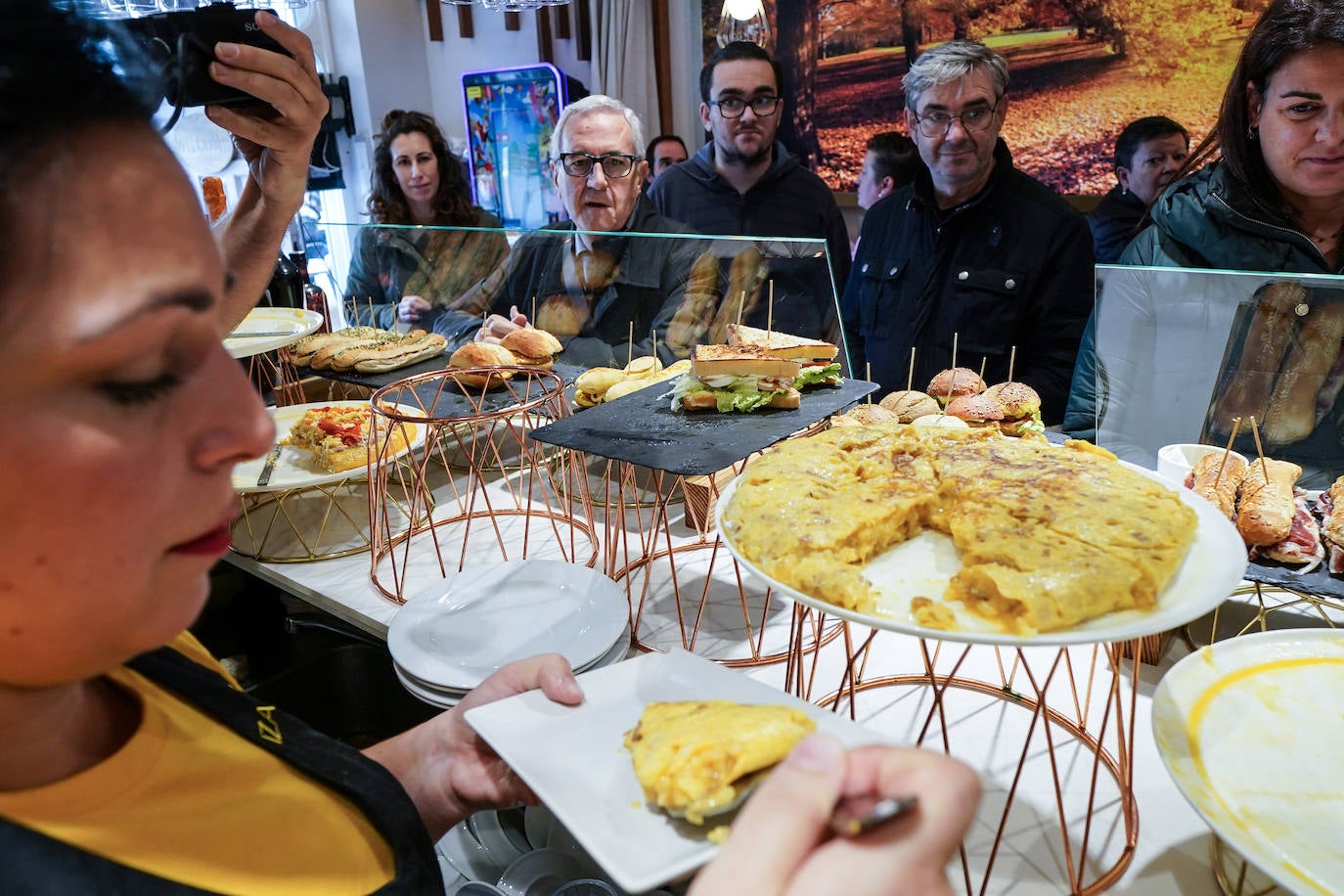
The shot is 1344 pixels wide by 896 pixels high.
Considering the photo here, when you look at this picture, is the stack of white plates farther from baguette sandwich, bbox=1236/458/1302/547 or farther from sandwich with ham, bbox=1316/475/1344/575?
sandwich with ham, bbox=1316/475/1344/575

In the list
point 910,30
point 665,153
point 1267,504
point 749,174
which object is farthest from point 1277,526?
point 665,153

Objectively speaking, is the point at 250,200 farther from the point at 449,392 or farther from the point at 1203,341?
the point at 1203,341

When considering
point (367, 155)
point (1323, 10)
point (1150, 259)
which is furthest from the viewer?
point (367, 155)

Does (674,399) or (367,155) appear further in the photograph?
(367,155)

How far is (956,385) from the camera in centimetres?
240

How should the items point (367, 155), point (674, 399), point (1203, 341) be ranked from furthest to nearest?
point (367, 155) < point (674, 399) < point (1203, 341)

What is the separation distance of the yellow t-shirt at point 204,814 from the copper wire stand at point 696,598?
0.93m

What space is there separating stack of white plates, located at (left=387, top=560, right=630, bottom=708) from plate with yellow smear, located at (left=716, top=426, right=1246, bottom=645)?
55 cm

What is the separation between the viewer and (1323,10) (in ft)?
7.73

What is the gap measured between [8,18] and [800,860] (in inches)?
31.4

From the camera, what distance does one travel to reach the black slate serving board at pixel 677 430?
5.43 ft

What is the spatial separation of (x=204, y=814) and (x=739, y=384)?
57.3 inches

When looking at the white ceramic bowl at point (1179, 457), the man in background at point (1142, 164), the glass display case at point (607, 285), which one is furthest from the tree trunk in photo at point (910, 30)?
the white ceramic bowl at point (1179, 457)

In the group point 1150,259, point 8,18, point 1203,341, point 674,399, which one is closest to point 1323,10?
point 1150,259
